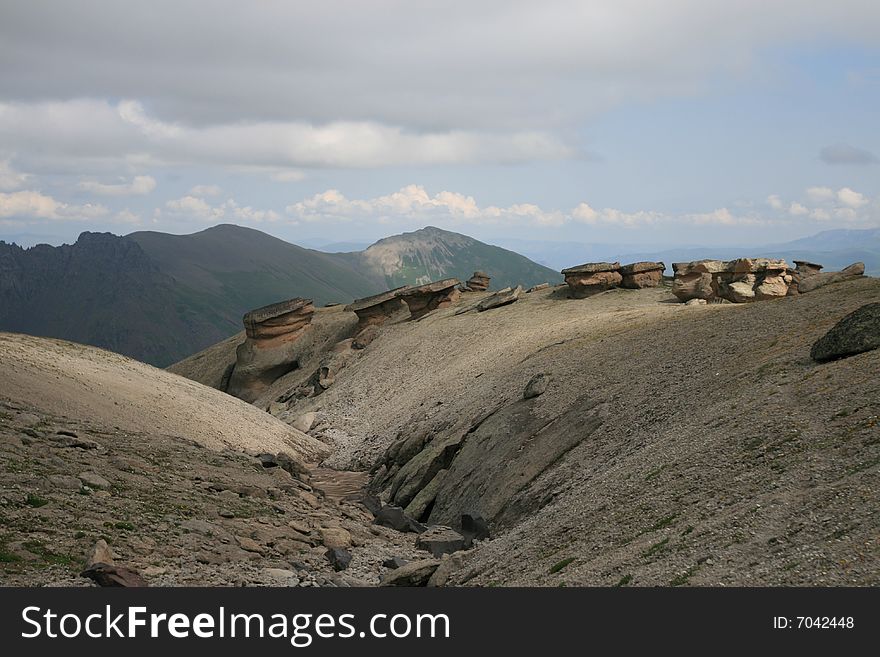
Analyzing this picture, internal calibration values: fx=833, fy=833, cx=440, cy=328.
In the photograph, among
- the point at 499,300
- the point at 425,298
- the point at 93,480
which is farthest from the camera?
the point at 425,298

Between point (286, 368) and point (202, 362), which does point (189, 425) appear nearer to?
point (286, 368)

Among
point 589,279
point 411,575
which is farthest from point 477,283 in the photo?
point 411,575

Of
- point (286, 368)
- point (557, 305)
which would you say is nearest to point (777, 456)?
point (557, 305)

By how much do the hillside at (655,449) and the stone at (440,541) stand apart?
3.77 feet

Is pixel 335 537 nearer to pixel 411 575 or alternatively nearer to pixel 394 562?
pixel 394 562

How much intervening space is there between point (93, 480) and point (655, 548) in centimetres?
1463

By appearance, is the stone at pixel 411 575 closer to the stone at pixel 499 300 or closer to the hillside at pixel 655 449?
the hillside at pixel 655 449

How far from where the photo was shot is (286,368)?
216 feet

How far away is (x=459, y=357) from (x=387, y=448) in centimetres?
1219

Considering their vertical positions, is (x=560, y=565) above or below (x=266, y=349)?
below

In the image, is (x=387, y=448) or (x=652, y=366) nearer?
(x=652, y=366)

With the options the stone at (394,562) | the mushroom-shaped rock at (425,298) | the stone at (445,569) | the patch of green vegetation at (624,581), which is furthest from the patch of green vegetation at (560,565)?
the mushroom-shaped rock at (425,298)

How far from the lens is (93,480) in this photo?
71.6ft

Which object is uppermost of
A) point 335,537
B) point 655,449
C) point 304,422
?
point 655,449
